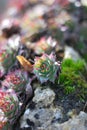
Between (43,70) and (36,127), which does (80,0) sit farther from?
(36,127)

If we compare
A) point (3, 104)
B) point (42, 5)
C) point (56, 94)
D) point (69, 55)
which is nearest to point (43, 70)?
point (56, 94)

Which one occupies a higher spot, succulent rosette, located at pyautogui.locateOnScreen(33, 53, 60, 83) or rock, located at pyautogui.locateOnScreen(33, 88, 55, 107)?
succulent rosette, located at pyautogui.locateOnScreen(33, 53, 60, 83)

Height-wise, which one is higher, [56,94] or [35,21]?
[56,94]

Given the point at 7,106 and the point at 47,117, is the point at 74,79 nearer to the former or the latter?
the point at 47,117

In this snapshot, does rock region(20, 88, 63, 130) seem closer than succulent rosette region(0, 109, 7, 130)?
No

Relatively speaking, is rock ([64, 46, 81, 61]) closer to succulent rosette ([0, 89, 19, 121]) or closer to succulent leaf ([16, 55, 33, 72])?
succulent leaf ([16, 55, 33, 72])

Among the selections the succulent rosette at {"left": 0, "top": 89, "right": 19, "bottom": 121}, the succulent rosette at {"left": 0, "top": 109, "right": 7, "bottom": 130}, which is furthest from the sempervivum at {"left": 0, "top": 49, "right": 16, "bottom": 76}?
the succulent rosette at {"left": 0, "top": 109, "right": 7, "bottom": 130}

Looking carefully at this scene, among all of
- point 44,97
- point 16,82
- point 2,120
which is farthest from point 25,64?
point 2,120
